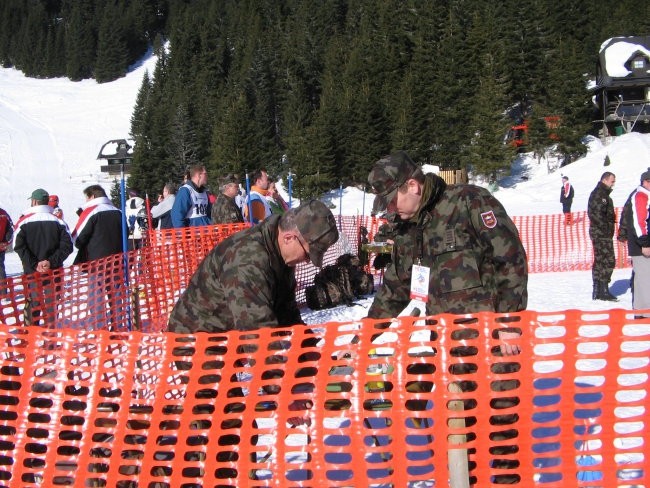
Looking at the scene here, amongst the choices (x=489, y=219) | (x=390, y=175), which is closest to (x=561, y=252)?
(x=489, y=219)

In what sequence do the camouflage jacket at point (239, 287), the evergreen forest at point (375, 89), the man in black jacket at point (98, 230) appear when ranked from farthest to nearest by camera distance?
the evergreen forest at point (375, 89)
the man in black jacket at point (98, 230)
the camouflage jacket at point (239, 287)

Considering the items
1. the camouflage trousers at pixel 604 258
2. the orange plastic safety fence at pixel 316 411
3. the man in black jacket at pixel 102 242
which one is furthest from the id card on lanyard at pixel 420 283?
the camouflage trousers at pixel 604 258

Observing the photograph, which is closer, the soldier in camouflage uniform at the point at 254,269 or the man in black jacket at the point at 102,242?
the soldier in camouflage uniform at the point at 254,269

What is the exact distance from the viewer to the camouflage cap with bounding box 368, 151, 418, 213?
3.10 m

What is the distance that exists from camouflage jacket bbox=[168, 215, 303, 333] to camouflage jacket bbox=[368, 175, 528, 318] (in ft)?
2.53

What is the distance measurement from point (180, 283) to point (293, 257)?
16.4 feet

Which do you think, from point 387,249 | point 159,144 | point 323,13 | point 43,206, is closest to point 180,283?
point 43,206

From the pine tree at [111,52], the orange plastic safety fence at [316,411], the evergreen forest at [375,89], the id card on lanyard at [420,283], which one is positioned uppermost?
the pine tree at [111,52]

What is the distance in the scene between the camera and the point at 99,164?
56.6 meters

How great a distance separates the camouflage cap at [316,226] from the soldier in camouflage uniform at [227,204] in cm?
555

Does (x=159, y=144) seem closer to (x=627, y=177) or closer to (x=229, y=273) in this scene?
(x=627, y=177)

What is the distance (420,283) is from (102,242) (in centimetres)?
464

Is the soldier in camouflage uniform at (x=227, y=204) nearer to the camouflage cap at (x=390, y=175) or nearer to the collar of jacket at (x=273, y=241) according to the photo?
the camouflage cap at (x=390, y=175)

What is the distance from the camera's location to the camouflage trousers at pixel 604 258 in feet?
28.1
